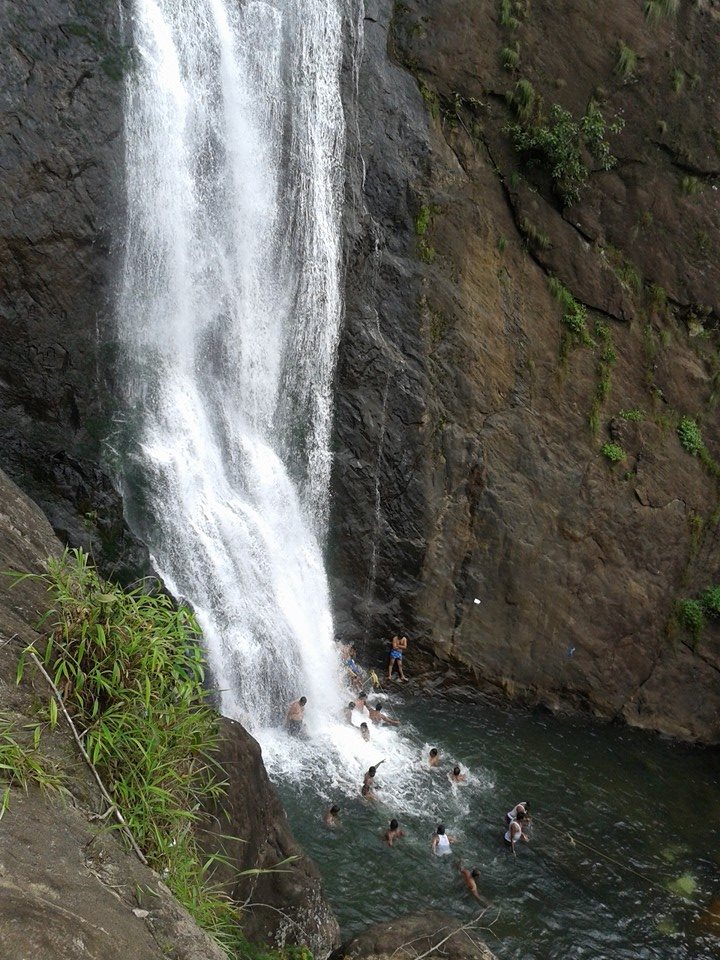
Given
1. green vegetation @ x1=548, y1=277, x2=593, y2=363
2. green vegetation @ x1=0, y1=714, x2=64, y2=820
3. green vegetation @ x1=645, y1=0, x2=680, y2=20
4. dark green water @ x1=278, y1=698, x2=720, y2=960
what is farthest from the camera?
green vegetation @ x1=645, y1=0, x2=680, y2=20

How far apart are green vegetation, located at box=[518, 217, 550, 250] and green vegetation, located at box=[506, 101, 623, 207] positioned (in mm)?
849

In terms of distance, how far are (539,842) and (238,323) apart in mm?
8531

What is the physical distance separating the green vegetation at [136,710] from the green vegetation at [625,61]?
48.4ft

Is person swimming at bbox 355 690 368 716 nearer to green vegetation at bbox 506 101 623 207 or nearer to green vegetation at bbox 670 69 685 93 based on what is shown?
green vegetation at bbox 506 101 623 207

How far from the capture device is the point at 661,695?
51.0ft

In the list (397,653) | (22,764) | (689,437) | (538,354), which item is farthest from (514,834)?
(689,437)

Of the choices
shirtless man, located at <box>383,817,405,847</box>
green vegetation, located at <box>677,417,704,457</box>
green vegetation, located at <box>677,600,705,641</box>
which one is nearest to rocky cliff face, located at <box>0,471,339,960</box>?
shirtless man, located at <box>383,817,405,847</box>

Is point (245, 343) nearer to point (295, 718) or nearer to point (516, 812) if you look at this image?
point (295, 718)

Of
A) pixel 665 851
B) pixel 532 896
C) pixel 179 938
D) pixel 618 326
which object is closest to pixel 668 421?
pixel 618 326

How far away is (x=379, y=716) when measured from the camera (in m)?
12.3

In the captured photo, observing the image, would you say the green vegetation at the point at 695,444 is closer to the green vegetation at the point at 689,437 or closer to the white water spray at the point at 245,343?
the green vegetation at the point at 689,437

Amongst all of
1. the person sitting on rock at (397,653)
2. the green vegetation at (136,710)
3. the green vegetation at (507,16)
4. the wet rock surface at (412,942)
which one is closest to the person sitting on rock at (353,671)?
the person sitting on rock at (397,653)

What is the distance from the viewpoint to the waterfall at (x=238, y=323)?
11195 millimetres

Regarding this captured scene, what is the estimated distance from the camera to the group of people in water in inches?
388
